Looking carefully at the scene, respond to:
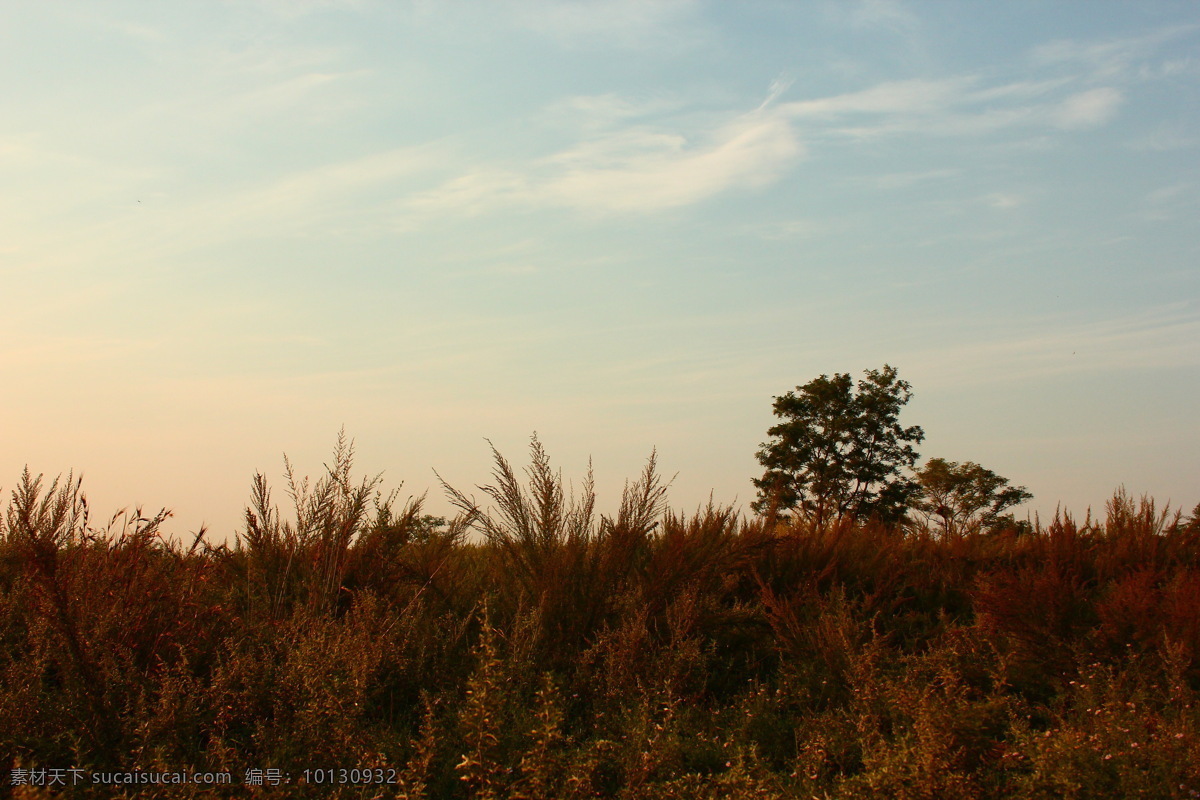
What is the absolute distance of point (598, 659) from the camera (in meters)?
6.27

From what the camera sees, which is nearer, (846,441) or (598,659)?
(598,659)

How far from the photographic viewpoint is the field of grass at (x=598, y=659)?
4.62 m

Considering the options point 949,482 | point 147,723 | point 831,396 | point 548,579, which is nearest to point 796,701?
point 548,579

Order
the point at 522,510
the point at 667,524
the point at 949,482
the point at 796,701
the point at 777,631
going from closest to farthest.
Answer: the point at 796,701 → the point at 777,631 → the point at 522,510 → the point at 667,524 → the point at 949,482

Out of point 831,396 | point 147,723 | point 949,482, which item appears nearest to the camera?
point 147,723

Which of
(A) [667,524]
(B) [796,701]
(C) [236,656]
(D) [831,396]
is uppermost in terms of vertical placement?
(D) [831,396]

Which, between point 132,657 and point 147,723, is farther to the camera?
point 132,657

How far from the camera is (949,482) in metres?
38.9

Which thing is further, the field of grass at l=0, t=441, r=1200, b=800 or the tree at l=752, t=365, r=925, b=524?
the tree at l=752, t=365, r=925, b=524

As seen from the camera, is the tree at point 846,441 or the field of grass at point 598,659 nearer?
the field of grass at point 598,659

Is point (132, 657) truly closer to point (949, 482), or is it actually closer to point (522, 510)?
point (522, 510)

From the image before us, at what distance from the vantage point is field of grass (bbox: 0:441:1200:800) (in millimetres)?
4625

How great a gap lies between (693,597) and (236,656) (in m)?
3.12

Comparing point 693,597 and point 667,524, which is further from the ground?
point 667,524
